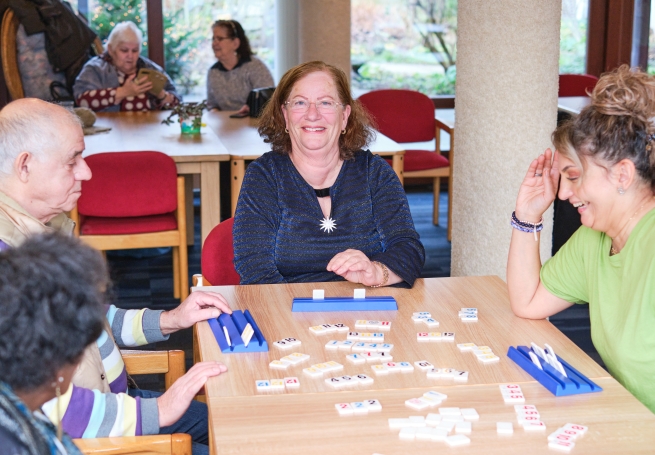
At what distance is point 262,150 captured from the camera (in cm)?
505

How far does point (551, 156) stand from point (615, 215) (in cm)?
44

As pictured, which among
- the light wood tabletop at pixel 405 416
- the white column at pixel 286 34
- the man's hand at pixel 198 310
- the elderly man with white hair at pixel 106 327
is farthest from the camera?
the white column at pixel 286 34

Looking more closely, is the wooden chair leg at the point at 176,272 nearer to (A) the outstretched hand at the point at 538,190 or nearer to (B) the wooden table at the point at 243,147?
(B) the wooden table at the point at 243,147

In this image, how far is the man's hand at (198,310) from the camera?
2373mm

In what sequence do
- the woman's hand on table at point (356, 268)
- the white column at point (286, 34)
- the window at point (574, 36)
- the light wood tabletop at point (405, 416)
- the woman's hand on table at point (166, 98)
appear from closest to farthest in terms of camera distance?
the light wood tabletop at point (405, 416) < the woman's hand on table at point (356, 268) < the woman's hand on table at point (166, 98) < the white column at point (286, 34) < the window at point (574, 36)

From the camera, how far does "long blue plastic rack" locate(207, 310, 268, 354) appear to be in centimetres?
212

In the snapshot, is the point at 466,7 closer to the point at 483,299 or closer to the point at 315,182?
the point at 315,182

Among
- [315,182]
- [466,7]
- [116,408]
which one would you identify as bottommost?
[116,408]

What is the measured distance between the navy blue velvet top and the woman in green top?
719mm

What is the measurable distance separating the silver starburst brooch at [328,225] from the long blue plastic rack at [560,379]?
1062 millimetres

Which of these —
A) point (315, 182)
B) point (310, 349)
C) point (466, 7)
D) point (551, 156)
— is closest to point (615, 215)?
point (551, 156)

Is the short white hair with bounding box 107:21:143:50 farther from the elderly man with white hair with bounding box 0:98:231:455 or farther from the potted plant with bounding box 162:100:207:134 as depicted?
the elderly man with white hair with bounding box 0:98:231:455

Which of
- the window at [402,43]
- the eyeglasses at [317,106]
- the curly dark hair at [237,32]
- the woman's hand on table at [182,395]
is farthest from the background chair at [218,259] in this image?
the window at [402,43]

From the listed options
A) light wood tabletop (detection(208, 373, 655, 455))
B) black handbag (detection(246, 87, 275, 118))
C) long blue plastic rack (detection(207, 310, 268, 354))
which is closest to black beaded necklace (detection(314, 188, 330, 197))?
long blue plastic rack (detection(207, 310, 268, 354))
